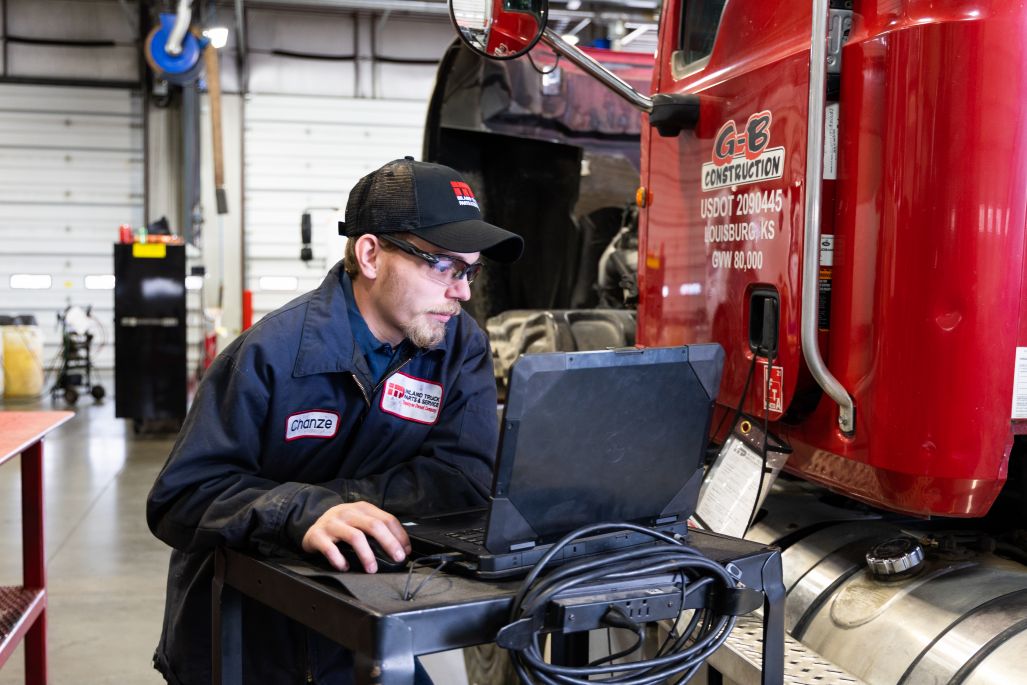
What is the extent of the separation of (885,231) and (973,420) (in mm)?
360

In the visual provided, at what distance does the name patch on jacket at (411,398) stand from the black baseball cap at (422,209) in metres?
0.27

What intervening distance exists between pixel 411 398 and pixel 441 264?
0.90 ft

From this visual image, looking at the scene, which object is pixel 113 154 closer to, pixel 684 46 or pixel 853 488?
pixel 684 46

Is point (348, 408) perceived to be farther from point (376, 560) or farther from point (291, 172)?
point (291, 172)

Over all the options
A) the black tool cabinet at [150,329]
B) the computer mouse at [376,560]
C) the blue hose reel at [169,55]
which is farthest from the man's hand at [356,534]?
the blue hose reel at [169,55]

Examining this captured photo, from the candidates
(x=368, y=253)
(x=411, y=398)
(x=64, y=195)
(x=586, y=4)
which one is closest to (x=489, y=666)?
(x=411, y=398)

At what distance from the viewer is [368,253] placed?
1.81m

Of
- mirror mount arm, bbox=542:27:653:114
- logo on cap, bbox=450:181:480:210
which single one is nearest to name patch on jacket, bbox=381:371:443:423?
logo on cap, bbox=450:181:480:210

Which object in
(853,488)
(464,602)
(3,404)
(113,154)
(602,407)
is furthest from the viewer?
(113,154)

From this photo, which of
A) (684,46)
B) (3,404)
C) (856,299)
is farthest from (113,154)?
(856,299)

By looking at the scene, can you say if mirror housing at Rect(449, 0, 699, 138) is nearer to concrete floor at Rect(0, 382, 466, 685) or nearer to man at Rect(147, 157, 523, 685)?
man at Rect(147, 157, 523, 685)

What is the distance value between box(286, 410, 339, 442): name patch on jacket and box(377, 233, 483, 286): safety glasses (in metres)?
0.31

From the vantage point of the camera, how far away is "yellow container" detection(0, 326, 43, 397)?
35.0 feet

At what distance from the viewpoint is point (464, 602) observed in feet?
3.95
